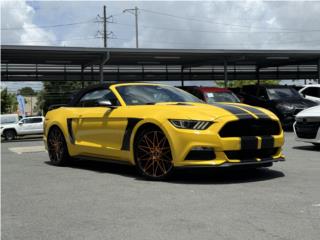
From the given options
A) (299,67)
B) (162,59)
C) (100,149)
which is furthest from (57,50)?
(299,67)

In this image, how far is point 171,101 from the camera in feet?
25.4

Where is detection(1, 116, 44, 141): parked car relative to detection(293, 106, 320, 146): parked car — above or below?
below

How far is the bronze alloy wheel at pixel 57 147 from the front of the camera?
29.4 ft

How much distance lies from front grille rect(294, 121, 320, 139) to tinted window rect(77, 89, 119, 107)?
469 centimetres

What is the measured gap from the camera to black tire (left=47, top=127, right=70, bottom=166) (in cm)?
895

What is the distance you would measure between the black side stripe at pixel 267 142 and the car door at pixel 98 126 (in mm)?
2006

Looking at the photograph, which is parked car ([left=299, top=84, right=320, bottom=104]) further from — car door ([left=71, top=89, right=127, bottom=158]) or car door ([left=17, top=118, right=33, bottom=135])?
car door ([left=17, top=118, right=33, bottom=135])

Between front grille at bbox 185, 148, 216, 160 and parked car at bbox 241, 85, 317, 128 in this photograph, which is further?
parked car at bbox 241, 85, 317, 128

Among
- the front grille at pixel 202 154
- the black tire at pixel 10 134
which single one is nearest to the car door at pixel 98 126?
the front grille at pixel 202 154

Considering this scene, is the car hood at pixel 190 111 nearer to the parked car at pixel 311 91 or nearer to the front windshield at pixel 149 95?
the front windshield at pixel 149 95

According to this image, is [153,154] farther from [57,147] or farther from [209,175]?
[57,147]

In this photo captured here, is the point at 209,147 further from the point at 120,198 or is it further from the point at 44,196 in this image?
the point at 44,196

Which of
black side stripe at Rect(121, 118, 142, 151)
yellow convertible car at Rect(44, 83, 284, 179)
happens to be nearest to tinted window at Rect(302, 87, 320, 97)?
yellow convertible car at Rect(44, 83, 284, 179)

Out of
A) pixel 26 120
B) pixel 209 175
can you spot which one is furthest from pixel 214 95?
pixel 26 120
